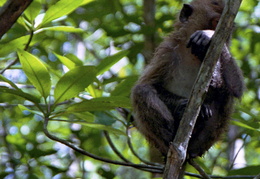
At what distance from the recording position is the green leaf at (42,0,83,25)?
4184 mm

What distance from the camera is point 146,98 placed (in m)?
4.73

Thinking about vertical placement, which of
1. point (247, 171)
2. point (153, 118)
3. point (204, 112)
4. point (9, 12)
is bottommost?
point (247, 171)

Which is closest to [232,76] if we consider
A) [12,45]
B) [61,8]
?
[61,8]

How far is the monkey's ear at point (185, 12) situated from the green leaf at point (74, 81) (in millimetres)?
1831

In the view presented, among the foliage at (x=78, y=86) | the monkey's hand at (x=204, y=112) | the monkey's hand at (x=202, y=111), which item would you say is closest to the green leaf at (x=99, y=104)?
the foliage at (x=78, y=86)

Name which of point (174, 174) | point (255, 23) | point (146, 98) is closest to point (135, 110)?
point (146, 98)

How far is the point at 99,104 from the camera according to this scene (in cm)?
429

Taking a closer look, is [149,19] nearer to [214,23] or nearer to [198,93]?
[214,23]

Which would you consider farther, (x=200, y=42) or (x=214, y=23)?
(x=214, y=23)

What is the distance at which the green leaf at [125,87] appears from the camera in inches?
204

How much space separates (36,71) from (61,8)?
663 mm

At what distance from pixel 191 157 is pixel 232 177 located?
440mm

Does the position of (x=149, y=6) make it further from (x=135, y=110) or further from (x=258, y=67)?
(x=135, y=110)

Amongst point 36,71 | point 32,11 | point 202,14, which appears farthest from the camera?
point 202,14
